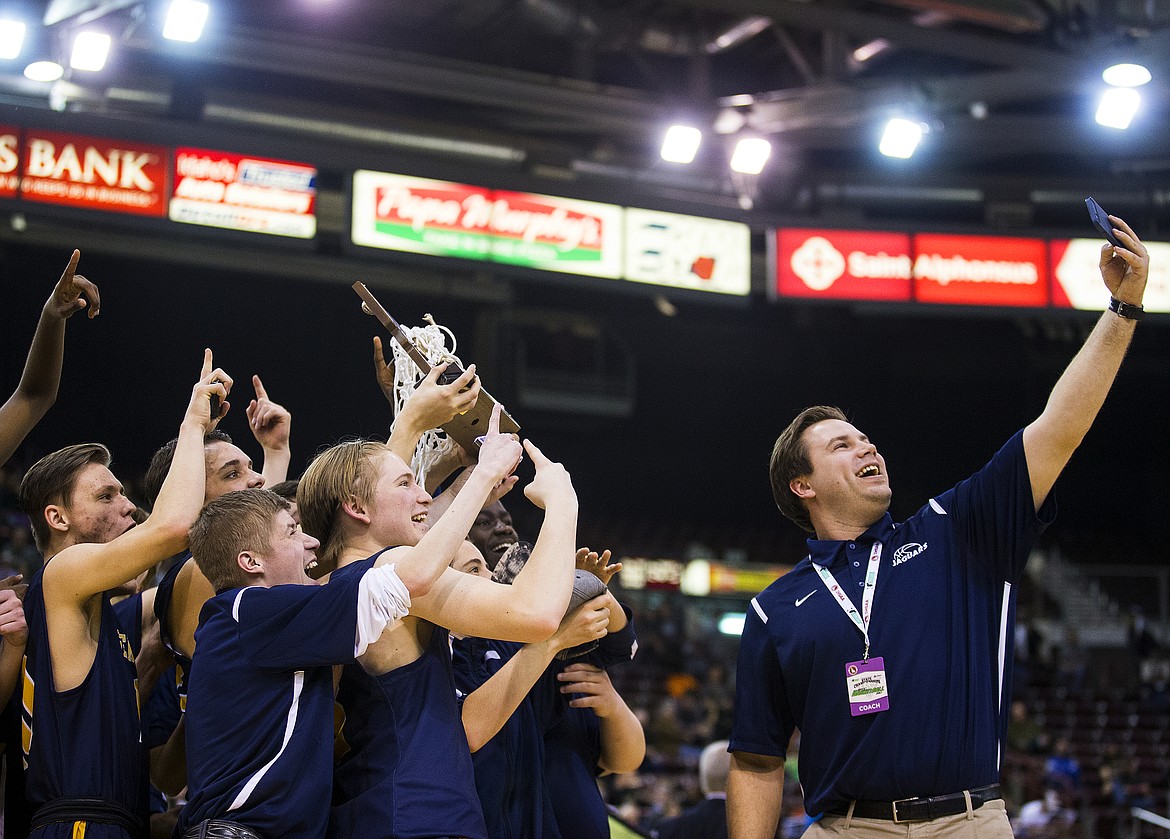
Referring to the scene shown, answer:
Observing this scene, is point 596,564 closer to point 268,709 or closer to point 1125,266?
point 268,709

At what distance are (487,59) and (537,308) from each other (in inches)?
150

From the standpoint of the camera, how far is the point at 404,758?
262 cm

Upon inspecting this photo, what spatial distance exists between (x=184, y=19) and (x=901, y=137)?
20.1 ft

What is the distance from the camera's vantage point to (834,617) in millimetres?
3234

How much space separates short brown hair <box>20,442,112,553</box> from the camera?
3270 millimetres

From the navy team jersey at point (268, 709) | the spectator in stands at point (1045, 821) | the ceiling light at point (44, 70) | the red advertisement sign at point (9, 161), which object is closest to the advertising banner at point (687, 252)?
the ceiling light at point (44, 70)

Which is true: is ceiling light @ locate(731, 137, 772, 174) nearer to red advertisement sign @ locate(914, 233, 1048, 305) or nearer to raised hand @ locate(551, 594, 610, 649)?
red advertisement sign @ locate(914, 233, 1048, 305)

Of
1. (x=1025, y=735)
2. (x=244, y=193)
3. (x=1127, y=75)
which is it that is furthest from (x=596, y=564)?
(x=1025, y=735)

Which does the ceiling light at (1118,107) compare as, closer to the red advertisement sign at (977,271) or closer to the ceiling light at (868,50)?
the red advertisement sign at (977,271)

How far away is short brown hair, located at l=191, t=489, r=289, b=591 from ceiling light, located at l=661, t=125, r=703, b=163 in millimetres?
9063

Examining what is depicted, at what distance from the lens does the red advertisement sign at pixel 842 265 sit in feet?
38.2

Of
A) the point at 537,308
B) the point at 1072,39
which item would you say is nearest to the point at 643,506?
the point at 537,308

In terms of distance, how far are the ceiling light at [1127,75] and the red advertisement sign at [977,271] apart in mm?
1623

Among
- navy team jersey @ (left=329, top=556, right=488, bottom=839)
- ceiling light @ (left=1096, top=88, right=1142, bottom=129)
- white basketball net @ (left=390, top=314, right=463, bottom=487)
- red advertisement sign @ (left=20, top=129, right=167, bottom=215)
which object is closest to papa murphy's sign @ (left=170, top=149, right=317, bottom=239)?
red advertisement sign @ (left=20, top=129, right=167, bottom=215)
